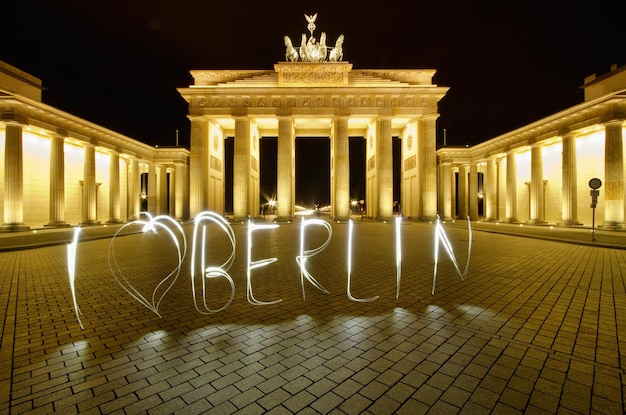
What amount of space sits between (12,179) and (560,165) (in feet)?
166

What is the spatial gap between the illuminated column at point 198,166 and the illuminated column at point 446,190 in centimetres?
3044

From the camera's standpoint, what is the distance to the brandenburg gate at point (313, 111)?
33562 millimetres

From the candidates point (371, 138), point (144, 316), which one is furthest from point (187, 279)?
point (371, 138)

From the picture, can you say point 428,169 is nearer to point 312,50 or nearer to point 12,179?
point 312,50

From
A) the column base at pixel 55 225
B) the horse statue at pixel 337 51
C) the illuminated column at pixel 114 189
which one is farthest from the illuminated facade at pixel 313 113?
the column base at pixel 55 225

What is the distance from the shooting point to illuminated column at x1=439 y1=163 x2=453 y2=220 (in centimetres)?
3828

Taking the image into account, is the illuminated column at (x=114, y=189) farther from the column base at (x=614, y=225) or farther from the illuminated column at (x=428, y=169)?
the column base at (x=614, y=225)

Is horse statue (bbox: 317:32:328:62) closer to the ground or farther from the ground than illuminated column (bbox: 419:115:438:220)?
farther from the ground

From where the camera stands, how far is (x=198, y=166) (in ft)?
110

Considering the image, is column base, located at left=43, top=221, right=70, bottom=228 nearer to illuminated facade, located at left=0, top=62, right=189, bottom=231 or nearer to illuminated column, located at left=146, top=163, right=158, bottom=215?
illuminated facade, located at left=0, top=62, right=189, bottom=231

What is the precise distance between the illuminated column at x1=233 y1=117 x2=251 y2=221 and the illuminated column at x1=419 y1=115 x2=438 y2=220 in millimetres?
20725

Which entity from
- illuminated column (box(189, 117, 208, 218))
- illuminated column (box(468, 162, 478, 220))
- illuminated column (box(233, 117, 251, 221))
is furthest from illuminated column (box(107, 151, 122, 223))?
illuminated column (box(468, 162, 478, 220))

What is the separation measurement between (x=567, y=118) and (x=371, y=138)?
794 inches

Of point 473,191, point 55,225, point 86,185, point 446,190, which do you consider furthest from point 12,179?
point 473,191
